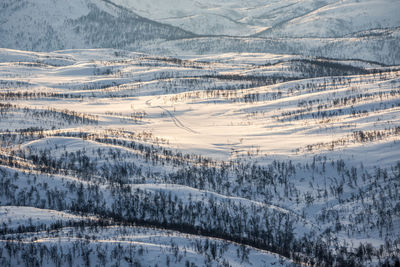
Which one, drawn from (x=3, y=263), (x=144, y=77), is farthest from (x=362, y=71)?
(x=3, y=263)

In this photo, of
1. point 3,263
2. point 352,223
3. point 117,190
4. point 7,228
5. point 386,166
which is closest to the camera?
point 3,263

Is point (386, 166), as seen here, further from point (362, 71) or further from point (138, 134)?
point (362, 71)

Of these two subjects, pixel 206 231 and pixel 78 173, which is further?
pixel 78 173

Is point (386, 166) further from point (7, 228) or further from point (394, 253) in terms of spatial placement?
point (7, 228)

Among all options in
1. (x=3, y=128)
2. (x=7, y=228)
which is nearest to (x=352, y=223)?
(x=7, y=228)

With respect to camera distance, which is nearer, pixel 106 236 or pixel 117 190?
pixel 106 236

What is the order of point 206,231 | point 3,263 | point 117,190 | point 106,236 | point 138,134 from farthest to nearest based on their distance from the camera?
1. point 138,134
2. point 117,190
3. point 206,231
4. point 106,236
5. point 3,263
